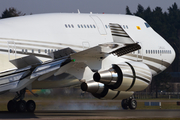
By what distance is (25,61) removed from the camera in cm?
2002

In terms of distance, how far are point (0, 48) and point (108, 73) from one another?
6.33 m

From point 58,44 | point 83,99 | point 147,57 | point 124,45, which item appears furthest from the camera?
point 83,99

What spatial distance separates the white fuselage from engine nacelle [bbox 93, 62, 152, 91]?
83.7 inches

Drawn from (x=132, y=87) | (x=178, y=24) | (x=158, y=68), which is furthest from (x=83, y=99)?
(x=178, y=24)

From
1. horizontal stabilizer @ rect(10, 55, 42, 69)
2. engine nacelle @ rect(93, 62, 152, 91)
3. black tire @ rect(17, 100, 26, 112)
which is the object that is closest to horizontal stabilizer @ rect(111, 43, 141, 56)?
engine nacelle @ rect(93, 62, 152, 91)

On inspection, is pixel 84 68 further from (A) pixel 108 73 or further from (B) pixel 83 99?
(B) pixel 83 99

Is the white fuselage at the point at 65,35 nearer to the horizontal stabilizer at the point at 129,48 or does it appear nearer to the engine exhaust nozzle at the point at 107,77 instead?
the engine exhaust nozzle at the point at 107,77

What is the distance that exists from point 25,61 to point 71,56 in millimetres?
3191

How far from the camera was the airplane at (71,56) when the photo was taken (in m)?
18.3

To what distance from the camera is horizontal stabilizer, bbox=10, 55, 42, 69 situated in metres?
19.8

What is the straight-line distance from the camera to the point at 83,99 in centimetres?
4050

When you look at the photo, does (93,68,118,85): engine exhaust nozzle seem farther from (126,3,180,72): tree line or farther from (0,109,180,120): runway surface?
(126,3,180,72): tree line

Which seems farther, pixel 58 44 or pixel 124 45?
pixel 58 44

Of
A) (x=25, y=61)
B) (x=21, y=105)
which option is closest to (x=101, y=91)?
(x=25, y=61)
